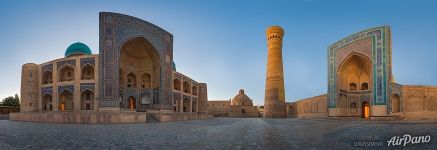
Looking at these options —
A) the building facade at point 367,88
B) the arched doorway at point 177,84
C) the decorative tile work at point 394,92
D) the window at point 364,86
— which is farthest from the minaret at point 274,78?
the decorative tile work at point 394,92

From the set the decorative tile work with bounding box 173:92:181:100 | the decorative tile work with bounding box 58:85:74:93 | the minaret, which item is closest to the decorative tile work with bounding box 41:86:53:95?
the decorative tile work with bounding box 58:85:74:93

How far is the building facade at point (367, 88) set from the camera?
21453mm

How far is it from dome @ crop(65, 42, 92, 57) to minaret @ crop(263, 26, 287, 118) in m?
19.2

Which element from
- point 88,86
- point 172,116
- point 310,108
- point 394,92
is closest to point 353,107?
point 310,108

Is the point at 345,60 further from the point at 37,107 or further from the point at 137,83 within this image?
the point at 37,107

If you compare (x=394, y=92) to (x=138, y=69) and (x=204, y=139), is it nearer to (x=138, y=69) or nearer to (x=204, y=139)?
(x=138, y=69)

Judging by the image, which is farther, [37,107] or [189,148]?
[37,107]

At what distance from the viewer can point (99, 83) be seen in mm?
19922

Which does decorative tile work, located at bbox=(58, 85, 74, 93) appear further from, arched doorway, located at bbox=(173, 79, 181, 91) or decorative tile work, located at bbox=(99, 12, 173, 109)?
arched doorway, located at bbox=(173, 79, 181, 91)

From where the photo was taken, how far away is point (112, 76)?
20.3 m

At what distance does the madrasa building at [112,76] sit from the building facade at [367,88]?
12.1m

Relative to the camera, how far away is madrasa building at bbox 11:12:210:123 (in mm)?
20219

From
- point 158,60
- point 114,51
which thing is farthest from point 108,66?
point 158,60

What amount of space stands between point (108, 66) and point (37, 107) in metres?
9.50
